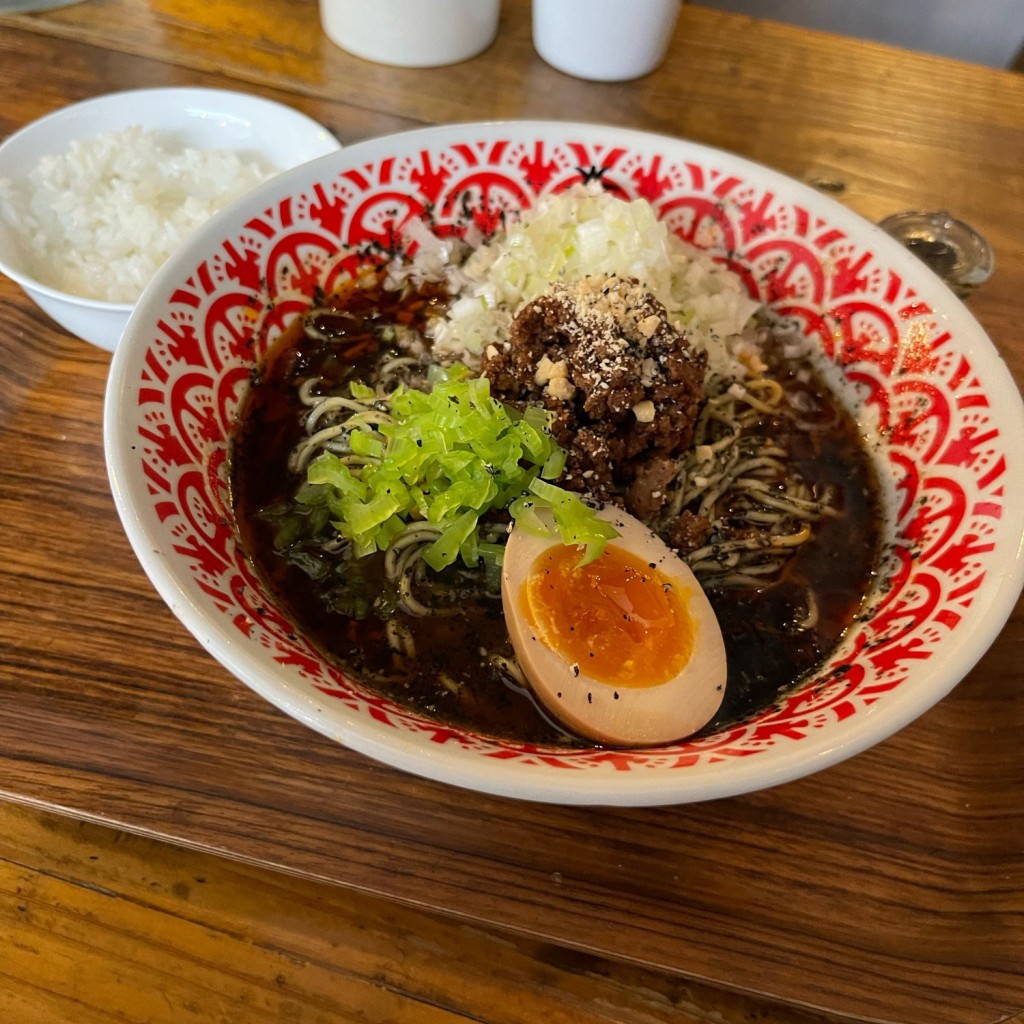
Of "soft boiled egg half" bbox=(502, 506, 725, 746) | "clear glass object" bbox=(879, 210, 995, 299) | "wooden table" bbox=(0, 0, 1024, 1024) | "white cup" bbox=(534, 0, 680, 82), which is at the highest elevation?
"white cup" bbox=(534, 0, 680, 82)

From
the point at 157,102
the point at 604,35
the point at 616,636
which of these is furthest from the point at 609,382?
the point at 157,102

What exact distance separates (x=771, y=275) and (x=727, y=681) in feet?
2.74

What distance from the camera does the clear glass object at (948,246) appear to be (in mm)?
1591

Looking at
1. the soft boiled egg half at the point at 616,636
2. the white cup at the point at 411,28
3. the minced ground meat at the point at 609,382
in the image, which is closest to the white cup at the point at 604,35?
the white cup at the point at 411,28

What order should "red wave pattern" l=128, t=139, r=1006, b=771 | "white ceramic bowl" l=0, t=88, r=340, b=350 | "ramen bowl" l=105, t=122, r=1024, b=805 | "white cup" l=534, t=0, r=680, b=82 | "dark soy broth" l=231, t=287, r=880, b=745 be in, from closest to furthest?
1. "ramen bowl" l=105, t=122, r=1024, b=805
2. "red wave pattern" l=128, t=139, r=1006, b=771
3. "dark soy broth" l=231, t=287, r=880, b=745
4. "white ceramic bowl" l=0, t=88, r=340, b=350
5. "white cup" l=534, t=0, r=680, b=82

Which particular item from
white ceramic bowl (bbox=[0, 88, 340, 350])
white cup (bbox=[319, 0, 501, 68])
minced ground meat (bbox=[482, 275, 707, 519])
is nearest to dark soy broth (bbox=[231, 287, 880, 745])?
minced ground meat (bbox=[482, 275, 707, 519])

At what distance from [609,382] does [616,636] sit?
38 cm

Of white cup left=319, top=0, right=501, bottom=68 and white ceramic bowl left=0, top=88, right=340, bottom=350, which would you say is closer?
white ceramic bowl left=0, top=88, right=340, bottom=350

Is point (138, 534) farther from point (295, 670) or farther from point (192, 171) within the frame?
point (192, 171)

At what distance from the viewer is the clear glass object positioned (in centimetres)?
159

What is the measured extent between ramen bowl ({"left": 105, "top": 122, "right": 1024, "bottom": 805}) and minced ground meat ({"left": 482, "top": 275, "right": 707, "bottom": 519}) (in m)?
0.38

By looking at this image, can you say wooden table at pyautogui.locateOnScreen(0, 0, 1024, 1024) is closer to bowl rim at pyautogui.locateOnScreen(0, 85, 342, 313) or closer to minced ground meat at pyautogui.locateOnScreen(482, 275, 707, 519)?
minced ground meat at pyautogui.locateOnScreen(482, 275, 707, 519)

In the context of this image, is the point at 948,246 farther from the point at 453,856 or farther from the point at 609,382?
the point at 453,856

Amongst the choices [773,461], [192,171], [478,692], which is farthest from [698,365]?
[192,171]
